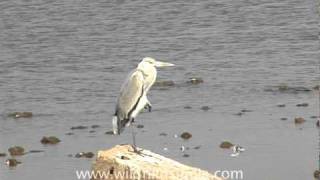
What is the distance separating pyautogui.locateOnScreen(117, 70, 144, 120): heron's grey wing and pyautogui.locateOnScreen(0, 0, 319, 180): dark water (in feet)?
12.7

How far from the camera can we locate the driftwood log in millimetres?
10492

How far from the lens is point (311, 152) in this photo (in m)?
17.7

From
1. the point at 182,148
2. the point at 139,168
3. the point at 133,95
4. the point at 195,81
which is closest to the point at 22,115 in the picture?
the point at 195,81

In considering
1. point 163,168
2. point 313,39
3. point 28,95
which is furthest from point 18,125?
point 313,39

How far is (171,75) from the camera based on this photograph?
27094 mm

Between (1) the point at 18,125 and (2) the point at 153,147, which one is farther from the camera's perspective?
(1) the point at 18,125

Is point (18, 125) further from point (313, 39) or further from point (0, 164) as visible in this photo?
point (313, 39)

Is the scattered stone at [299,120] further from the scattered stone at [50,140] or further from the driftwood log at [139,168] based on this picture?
the driftwood log at [139,168]

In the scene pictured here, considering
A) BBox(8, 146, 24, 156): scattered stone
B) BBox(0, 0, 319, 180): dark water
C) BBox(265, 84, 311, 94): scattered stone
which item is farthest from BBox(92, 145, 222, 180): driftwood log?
BBox(265, 84, 311, 94): scattered stone

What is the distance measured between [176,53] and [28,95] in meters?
6.87

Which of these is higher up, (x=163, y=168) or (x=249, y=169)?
(x=163, y=168)

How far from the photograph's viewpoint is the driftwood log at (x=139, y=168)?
10492 millimetres

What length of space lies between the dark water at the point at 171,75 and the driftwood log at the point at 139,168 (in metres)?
5.33

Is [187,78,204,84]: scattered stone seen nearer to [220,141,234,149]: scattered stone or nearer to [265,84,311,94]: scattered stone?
[265,84,311,94]: scattered stone
